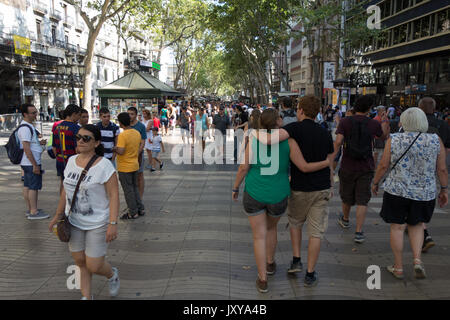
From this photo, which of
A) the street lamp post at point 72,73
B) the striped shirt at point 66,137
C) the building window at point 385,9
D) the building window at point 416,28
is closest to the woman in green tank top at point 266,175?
the striped shirt at point 66,137

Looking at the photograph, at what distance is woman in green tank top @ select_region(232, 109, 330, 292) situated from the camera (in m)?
3.47

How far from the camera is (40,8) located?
34.2 meters

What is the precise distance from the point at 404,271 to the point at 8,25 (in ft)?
111

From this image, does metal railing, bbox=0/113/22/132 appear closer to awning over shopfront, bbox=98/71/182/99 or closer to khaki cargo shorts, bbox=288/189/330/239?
awning over shopfront, bbox=98/71/182/99

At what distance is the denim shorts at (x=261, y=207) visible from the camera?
349 centimetres

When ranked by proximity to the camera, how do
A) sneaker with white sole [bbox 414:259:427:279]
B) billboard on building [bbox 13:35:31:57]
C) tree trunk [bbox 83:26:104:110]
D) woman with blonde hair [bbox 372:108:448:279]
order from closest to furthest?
woman with blonde hair [bbox 372:108:448:279]
sneaker with white sole [bbox 414:259:427:279]
tree trunk [bbox 83:26:104:110]
billboard on building [bbox 13:35:31:57]

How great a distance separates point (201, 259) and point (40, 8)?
1461 inches

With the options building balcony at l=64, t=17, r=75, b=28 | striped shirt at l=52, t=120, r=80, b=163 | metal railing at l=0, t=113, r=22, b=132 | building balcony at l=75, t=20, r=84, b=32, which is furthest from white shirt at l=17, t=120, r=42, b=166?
building balcony at l=75, t=20, r=84, b=32

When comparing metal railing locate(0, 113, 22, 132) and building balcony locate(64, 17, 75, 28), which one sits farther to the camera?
building balcony locate(64, 17, 75, 28)

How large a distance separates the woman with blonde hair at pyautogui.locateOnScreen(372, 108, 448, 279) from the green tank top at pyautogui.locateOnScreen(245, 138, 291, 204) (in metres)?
1.23

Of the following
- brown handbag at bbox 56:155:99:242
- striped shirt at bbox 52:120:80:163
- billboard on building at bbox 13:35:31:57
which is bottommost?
brown handbag at bbox 56:155:99:242

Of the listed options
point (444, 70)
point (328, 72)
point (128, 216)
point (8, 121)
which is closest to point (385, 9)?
point (444, 70)

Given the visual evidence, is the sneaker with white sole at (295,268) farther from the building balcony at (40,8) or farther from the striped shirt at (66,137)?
the building balcony at (40,8)

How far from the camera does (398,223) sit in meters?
3.89
